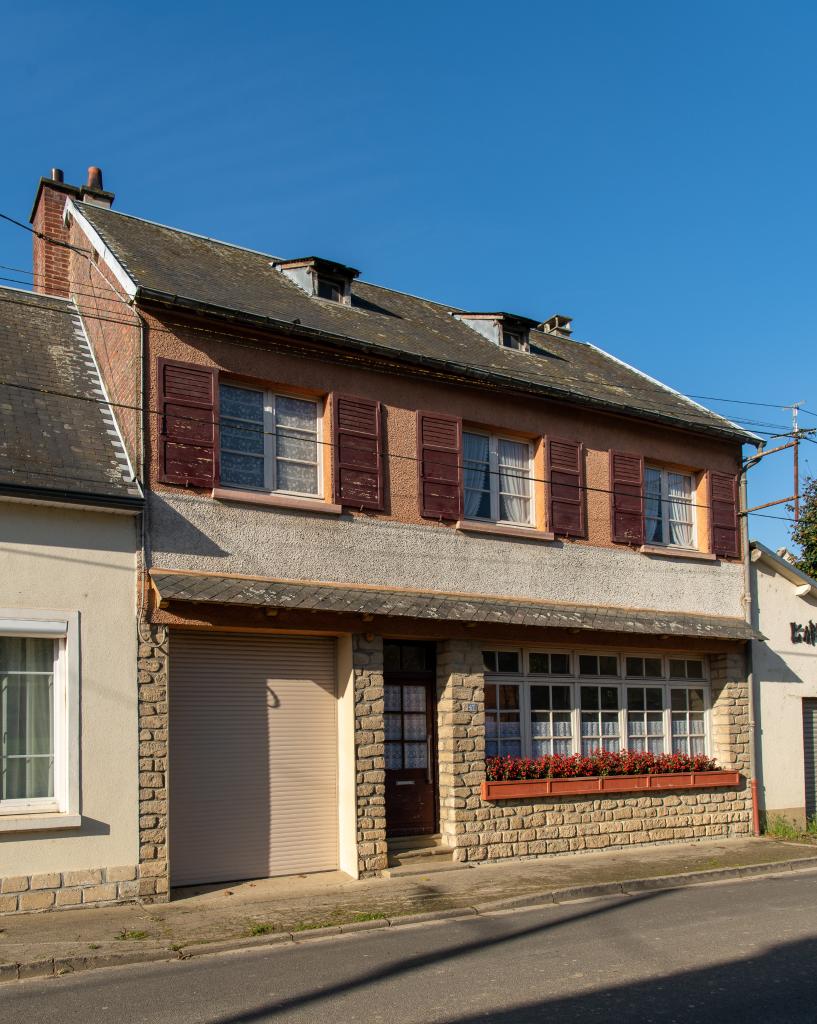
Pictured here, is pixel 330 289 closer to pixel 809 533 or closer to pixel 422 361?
pixel 422 361

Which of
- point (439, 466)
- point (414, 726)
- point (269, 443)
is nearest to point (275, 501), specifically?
point (269, 443)

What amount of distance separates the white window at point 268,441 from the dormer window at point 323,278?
3015mm

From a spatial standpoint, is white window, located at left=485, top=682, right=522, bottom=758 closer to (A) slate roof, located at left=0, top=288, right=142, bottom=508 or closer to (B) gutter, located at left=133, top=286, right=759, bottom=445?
(B) gutter, located at left=133, top=286, right=759, bottom=445

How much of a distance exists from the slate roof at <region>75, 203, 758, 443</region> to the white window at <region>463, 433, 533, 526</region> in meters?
0.88

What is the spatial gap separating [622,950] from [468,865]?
4.80 meters

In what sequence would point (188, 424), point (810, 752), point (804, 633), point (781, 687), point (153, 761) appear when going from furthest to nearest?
point (804, 633) → point (810, 752) → point (781, 687) → point (188, 424) → point (153, 761)

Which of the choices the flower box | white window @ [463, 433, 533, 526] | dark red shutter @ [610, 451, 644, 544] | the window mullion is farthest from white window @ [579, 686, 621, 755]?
the window mullion

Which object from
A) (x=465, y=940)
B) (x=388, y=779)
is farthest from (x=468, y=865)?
(x=465, y=940)

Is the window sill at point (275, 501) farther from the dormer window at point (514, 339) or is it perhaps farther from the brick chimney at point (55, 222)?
the dormer window at point (514, 339)

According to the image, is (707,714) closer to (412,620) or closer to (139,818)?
(412,620)

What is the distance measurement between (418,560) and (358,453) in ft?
5.25

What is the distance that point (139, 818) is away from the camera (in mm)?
11430

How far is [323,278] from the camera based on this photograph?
16281mm

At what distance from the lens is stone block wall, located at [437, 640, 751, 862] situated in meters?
14.1
